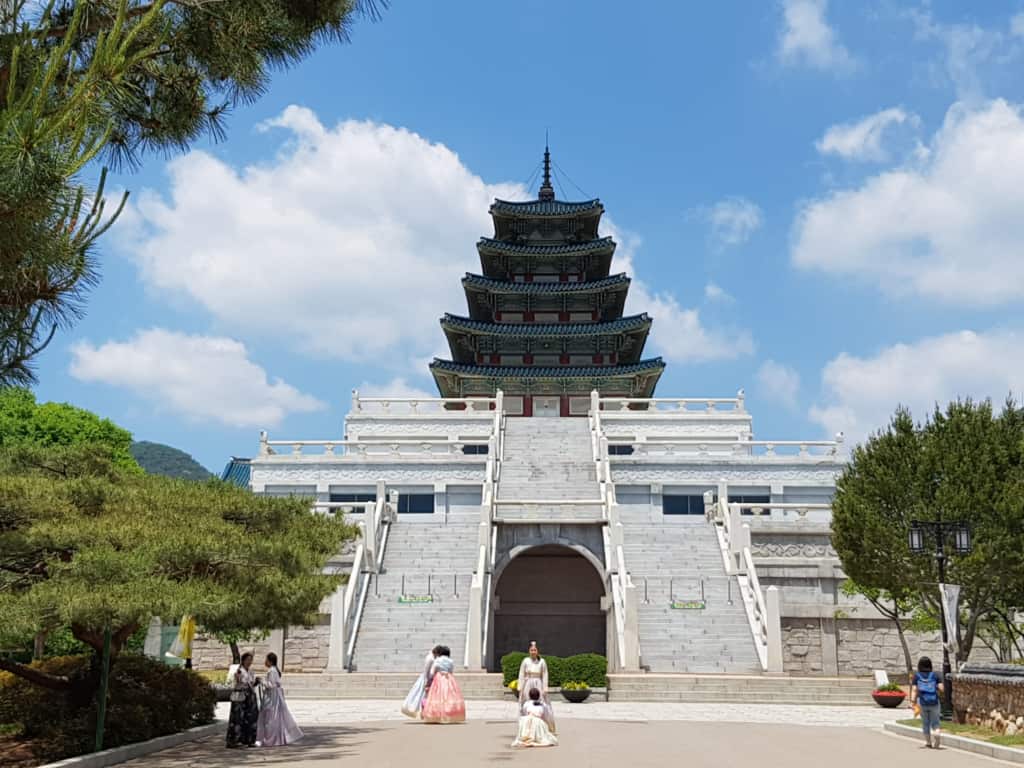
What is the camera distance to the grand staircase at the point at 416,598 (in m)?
25.1

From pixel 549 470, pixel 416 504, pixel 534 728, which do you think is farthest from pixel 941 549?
pixel 416 504

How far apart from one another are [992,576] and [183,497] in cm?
1662

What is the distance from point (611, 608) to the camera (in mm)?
26578

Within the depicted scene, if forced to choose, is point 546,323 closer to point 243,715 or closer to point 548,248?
point 548,248

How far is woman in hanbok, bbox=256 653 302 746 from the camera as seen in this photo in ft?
48.3

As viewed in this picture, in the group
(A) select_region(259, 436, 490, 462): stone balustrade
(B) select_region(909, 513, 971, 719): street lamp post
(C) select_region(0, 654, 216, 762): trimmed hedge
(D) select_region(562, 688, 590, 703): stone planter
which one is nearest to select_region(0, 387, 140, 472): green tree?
(A) select_region(259, 436, 490, 462): stone balustrade

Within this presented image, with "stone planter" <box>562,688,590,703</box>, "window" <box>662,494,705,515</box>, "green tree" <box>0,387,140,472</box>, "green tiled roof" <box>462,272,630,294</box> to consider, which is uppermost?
"green tiled roof" <box>462,272,630,294</box>

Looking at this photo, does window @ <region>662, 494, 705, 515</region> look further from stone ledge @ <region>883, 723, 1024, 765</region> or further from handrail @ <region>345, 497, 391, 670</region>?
stone ledge @ <region>883, 723, 1024, 765</region>

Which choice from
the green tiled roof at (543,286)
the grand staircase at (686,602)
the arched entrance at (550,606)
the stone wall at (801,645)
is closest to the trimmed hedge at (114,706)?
the grand staircase at (686,602)

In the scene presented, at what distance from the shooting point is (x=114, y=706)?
46.9 feet

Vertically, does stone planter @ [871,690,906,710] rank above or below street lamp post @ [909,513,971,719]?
below

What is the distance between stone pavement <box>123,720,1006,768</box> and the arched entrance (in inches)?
689

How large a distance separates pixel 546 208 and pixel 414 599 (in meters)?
32.2

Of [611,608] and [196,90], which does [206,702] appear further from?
[611,608]
